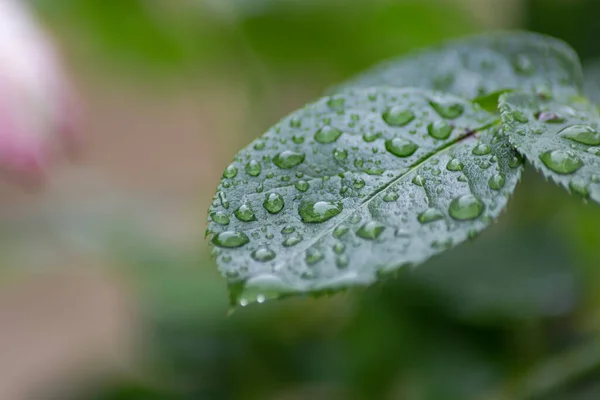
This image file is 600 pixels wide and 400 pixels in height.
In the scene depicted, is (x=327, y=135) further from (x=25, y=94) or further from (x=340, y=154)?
(x=25, y=94)

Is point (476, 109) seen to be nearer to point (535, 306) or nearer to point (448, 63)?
point (448, 63)

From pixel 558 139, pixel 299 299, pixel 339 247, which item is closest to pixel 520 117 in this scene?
pixel 558 139

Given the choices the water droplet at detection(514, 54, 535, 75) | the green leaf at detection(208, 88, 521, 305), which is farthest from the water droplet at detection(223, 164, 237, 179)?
the water droplet at detection(514, 54, 535, 75)

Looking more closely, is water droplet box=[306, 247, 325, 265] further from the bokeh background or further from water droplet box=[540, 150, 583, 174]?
the bokeh background

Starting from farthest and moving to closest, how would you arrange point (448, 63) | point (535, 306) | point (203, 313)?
1. point (203, 313)
2. point (535, 306)
3. point (448, 63)

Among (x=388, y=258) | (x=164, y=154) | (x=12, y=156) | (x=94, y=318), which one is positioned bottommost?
(x=94, y=318)

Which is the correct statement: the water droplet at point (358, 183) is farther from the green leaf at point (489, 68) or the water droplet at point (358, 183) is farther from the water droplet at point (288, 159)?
the green leaf at point (489, 68)

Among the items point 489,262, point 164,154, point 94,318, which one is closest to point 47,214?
point 489,262
